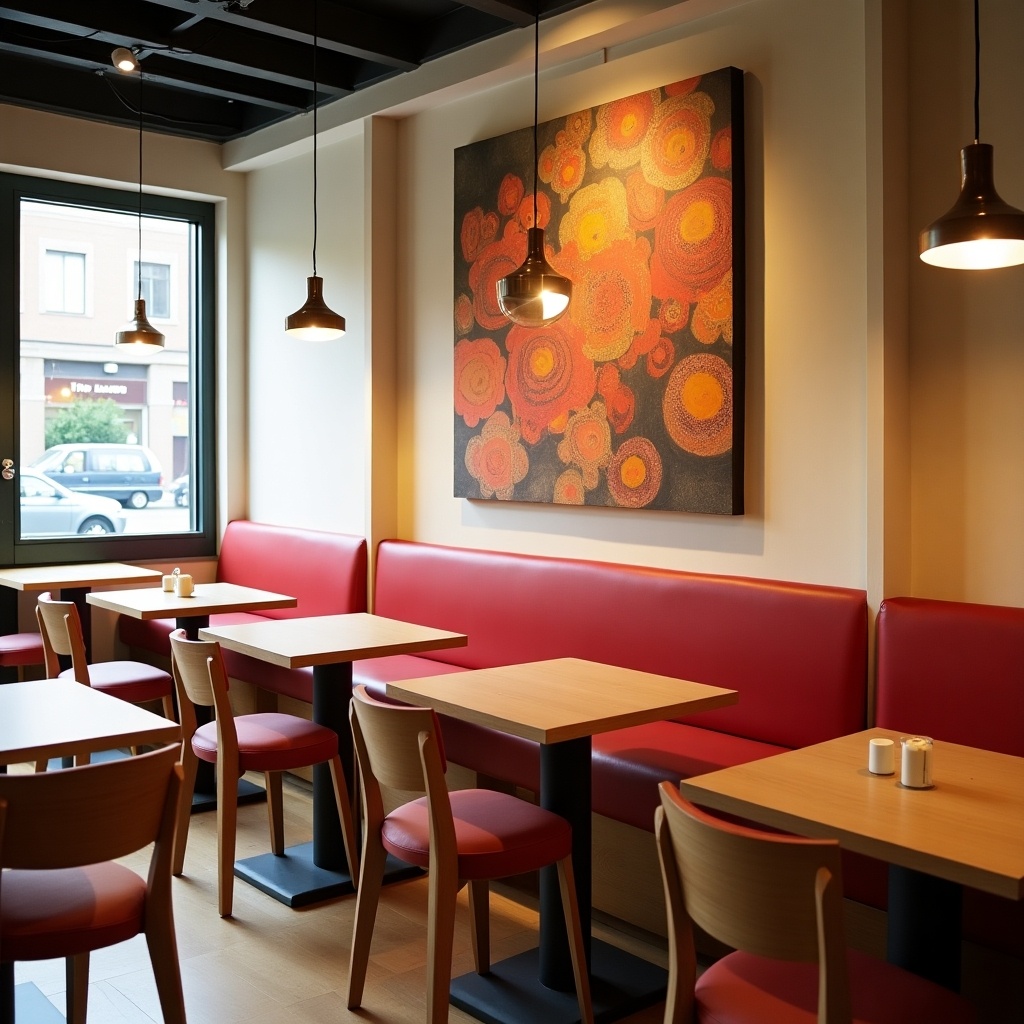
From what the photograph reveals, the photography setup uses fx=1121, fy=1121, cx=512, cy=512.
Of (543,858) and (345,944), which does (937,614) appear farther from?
(345,944)

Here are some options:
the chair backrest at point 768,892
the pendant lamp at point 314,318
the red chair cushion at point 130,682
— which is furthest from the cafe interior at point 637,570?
the pendant lamp at point 314,318

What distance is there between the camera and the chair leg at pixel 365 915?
2.97 metres

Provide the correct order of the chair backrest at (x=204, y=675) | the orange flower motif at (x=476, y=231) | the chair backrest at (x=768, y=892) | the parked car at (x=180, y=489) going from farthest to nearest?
the parked car at (x=180, y=489) → the orange flower motif at (x=476, y=231) → the chair backrest at (x=204, y=675) → the chair backrest at (x=768, y=892)

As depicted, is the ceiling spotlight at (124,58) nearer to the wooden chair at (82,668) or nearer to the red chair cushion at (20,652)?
the wooden chair at (82,668)

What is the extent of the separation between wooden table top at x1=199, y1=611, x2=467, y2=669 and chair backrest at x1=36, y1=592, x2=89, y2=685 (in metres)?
0.67

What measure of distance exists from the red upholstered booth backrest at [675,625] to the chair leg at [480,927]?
1.05 m

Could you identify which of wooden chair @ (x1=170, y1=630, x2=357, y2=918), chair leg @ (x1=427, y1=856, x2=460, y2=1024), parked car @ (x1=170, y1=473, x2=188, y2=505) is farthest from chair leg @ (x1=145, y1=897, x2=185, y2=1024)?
parked car @ (x1=170, y1=473, x2=188, y2=505)

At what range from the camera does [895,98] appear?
3439 mm

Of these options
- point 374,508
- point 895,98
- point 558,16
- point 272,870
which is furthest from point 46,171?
point 895,98

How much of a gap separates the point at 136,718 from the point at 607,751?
1490 mm

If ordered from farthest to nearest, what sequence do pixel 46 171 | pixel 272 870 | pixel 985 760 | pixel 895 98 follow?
1. pixel 46 171
2. pixel 272 870
3. pixel 895 98
4. pixel 985 760

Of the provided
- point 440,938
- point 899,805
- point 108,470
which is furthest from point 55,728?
point 108,470

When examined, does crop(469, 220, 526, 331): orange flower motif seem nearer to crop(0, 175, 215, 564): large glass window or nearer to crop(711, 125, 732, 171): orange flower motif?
crop(711, 125, 732, 171): orange flower motif

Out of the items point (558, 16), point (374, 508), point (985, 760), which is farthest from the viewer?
point (374, 508)
